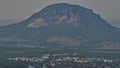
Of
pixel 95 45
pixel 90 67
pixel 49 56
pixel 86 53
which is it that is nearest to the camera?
pixel 90 67

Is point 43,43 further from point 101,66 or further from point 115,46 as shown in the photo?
point 101,66

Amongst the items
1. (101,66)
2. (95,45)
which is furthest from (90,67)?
(95,45)

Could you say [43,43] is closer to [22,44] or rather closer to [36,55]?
[22,44]

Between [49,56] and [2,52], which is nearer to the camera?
[49,56]

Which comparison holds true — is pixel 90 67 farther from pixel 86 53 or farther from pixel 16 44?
pixel 16 44

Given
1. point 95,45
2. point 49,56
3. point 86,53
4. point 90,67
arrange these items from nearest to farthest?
point 90,67 → point 49,56 → point 86,53 → point 95,45

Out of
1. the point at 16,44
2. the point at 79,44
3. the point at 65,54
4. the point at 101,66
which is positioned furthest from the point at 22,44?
the point at 101,66

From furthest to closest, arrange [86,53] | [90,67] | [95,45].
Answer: [95,45] < [86,53] < [90,67]

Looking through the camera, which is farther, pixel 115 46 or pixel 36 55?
pixel 115 46
